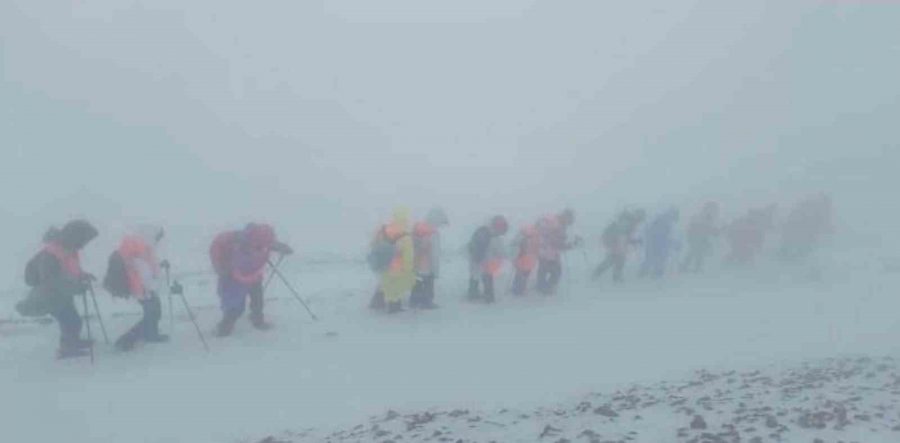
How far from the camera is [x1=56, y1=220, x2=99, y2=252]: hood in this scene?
1406 centimetres

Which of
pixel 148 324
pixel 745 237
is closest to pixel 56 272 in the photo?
pixel 148 324

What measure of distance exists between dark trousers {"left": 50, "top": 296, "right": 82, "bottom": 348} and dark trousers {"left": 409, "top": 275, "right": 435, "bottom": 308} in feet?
19.6

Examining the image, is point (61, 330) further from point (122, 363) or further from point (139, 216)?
point (139, 216)

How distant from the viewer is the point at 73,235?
14109mm

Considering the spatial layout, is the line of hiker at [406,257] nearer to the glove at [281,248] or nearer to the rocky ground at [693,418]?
the glove at [281,248]

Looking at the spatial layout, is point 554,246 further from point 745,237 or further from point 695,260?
point 745,237

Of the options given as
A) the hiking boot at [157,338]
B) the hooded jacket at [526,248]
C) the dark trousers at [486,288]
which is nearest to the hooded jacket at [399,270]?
the dark trousers at [486,288]

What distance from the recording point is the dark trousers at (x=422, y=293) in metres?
17.9

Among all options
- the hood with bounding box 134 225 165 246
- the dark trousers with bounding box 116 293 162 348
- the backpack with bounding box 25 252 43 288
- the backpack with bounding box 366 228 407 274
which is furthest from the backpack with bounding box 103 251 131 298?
the backpack with bounding box 366 228 407 274

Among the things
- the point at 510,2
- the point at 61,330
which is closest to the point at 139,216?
the point at 61,330

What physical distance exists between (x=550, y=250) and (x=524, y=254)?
665mm

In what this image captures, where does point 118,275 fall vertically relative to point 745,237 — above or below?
below

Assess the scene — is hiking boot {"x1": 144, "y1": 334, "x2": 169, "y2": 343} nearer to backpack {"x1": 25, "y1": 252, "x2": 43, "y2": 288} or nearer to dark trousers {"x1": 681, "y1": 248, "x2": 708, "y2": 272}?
backpack {"x1": 25, "y1": 252, "x2": 43, "y2": 288}

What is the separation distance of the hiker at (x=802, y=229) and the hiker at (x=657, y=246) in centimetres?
440
